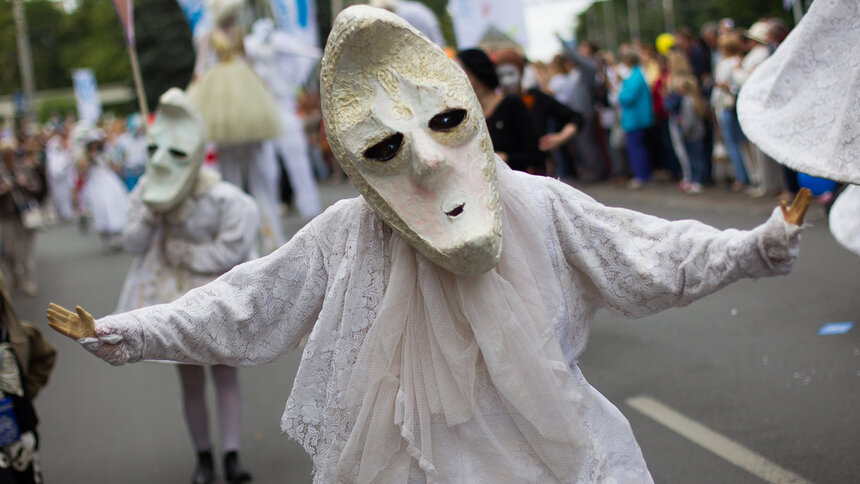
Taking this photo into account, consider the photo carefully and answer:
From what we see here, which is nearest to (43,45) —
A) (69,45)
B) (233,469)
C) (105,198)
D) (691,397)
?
(69,45)

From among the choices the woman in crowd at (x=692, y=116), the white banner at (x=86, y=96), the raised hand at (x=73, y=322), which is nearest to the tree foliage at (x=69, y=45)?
the white banner at (x=86, y=96)

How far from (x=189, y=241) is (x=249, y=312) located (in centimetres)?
241

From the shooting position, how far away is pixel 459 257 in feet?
7.98

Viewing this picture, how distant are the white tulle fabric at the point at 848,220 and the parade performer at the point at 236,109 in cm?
697

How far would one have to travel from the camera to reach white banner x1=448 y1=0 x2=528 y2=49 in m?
12.7

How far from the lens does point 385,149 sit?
266cm

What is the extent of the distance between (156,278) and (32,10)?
73071 mm

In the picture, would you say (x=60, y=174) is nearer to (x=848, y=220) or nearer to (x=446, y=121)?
(x=848, y=220)

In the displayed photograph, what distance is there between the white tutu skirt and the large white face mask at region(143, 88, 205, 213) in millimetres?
4505

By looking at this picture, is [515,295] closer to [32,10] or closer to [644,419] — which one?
[644,419]

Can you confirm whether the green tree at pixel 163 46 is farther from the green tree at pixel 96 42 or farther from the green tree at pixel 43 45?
the green tree at pixel 43 45

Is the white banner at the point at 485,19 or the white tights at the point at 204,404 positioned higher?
the white banner at the point at 485,19

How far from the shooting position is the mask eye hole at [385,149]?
2.63 metres

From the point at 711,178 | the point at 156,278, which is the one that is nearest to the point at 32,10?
the point at 711,178
